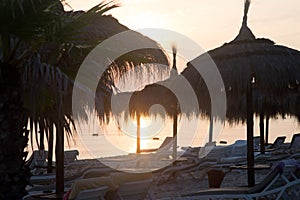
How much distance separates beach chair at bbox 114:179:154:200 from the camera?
6.14 metres

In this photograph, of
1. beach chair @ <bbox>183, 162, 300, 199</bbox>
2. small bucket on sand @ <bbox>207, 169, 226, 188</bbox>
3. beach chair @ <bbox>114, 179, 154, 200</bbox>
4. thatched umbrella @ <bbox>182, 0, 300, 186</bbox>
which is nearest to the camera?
beach chair @ <bbox>114, 179, 154, 200</bbox>

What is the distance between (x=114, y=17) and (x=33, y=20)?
464 cm

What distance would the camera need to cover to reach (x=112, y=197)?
6074 millimetres

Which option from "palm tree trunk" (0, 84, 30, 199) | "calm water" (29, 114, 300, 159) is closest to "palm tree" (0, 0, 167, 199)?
"palm tree trunk" (0, 84, 30, 199)

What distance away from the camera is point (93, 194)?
5668mm

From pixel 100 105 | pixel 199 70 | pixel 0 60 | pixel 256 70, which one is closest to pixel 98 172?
pixel 199 70

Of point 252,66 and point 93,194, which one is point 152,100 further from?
point 93,194

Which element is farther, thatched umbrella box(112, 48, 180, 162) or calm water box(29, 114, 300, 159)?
thatched umbrella box(112, 48, 180, 162)

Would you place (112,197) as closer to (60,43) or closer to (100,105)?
(100,105)

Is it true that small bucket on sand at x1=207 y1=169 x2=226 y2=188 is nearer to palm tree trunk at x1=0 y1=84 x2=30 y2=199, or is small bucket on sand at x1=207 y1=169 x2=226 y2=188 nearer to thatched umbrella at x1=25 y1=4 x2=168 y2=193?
thatched umbrella at x1=25 y1=4 x2=168 y2=193

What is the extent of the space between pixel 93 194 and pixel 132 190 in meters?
0.77

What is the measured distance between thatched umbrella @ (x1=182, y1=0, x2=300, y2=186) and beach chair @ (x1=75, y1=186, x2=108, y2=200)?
3407 mm

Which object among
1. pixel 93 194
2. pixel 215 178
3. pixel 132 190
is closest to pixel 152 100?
pixel 215 178

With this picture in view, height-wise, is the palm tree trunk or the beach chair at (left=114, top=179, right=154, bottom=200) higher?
the palm tree trunk
